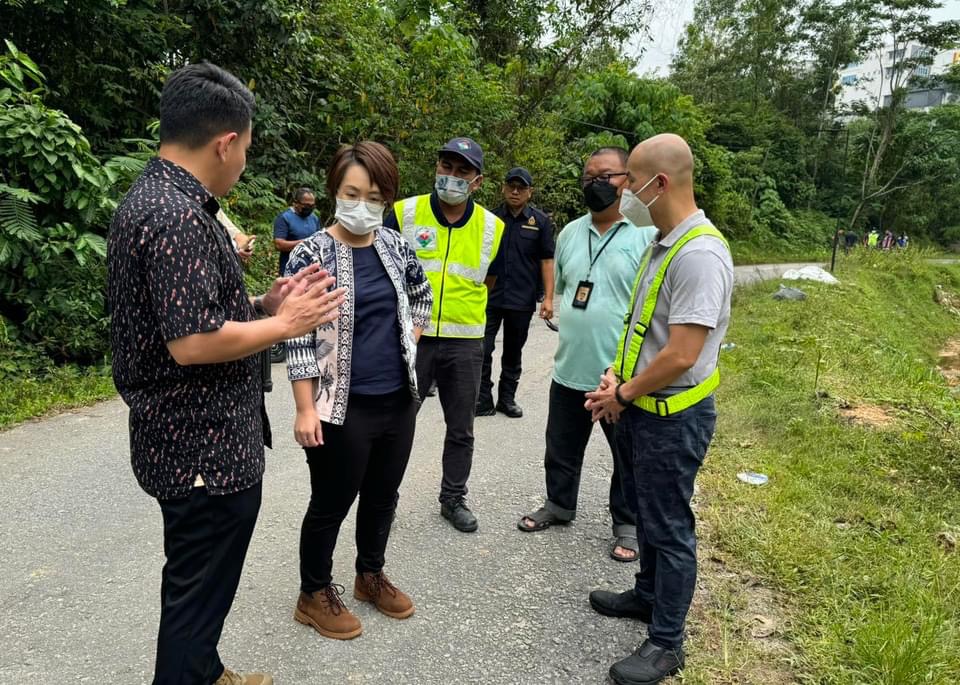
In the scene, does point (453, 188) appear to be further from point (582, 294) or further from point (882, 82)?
point (882, 82)

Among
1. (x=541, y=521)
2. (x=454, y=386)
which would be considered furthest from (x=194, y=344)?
(x=541, y=521)

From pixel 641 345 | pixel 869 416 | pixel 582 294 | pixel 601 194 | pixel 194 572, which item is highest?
pixel 601 194

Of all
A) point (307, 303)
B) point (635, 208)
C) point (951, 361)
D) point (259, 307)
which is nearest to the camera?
point (307, 303)

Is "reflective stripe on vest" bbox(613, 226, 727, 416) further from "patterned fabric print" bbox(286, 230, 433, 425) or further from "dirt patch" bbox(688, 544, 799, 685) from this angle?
"dirt patch" bbox(688, 544, 799, 685)

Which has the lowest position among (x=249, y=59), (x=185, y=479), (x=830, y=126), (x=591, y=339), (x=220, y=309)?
(x=185, y=479)

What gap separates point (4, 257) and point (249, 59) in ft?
15.4

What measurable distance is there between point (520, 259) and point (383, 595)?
3.26 meters

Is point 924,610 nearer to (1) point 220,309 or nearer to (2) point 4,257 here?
(1) point 220,309

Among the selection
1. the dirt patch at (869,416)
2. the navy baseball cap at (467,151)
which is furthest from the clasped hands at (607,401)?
the dirt patch at (869,416)

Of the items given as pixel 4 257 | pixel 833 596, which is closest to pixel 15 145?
pixel 4 257

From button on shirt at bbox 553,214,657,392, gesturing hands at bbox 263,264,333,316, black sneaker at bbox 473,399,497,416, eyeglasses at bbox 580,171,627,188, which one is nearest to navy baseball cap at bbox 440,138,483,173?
eyeglasses at bbox 580,171,627,188

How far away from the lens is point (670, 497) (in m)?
2.33

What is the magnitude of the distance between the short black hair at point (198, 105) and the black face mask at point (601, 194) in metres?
2.07

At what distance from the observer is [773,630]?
8.63 ft
